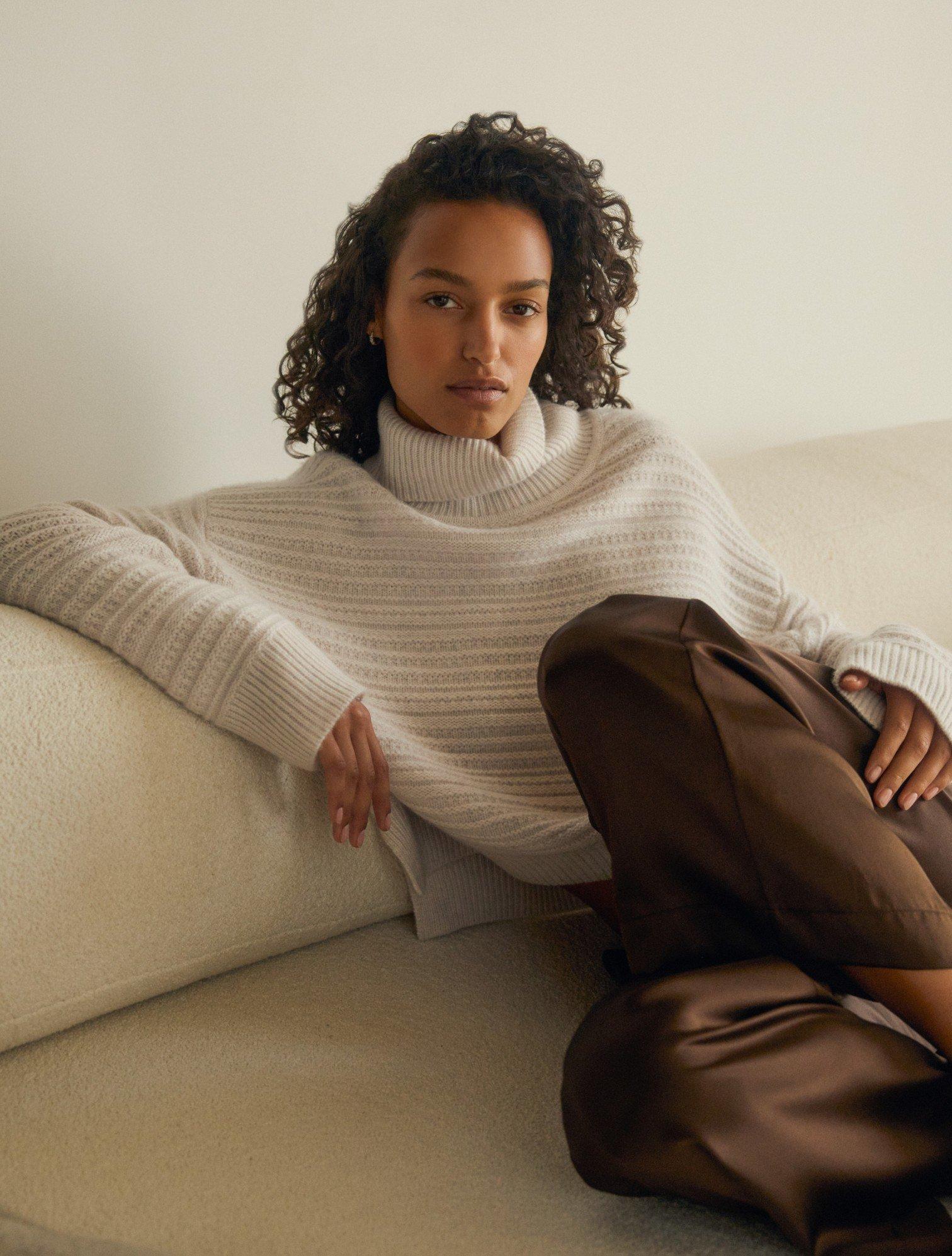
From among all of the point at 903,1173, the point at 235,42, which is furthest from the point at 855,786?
the point at 235,42

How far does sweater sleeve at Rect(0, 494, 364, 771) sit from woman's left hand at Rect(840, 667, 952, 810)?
1.43ft

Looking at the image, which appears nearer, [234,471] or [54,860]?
[54,860]

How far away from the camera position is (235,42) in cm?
127

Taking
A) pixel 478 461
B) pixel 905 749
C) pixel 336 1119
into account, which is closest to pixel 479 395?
pixel 478 461

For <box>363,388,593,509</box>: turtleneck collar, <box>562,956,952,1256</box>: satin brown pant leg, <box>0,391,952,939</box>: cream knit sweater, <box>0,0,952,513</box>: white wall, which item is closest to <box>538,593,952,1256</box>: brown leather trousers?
<box>562,956,952,1256</box>: satin brown pant leg

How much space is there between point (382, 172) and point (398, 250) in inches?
11.1

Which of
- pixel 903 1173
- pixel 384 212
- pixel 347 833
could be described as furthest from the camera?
pixel 384 212

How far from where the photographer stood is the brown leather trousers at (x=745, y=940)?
2.11ft

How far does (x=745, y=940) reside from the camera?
761mm

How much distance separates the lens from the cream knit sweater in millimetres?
955

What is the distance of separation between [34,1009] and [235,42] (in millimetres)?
1046

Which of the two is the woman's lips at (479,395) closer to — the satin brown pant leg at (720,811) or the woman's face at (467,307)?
the woman's face at (467,307)

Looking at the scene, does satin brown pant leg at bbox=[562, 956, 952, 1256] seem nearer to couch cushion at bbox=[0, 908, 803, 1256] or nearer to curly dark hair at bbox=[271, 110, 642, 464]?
couch cushion at bbox=[0, 908, 803, 1256]

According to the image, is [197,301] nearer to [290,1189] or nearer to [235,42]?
[235,42]
